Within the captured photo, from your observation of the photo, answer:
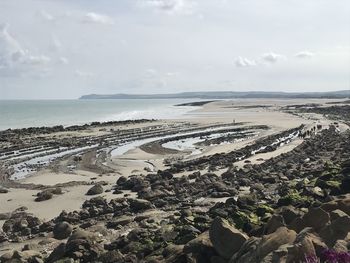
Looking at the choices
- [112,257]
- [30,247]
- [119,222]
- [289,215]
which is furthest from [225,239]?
[119,222]

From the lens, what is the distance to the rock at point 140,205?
16297 mm

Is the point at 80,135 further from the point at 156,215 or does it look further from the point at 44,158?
the point at 156,215

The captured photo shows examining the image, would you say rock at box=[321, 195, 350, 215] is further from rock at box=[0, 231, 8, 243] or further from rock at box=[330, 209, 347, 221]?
rock at box=[0, 231, 8, 243]

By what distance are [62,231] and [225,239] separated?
253 inches

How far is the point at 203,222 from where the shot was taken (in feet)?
39.4

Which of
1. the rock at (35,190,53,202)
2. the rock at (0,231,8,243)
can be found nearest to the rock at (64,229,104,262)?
the rock at (0,231,8,243)

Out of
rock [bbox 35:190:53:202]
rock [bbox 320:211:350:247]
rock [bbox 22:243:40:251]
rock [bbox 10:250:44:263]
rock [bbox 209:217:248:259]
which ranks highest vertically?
rock [bbox 320:211:350:247]

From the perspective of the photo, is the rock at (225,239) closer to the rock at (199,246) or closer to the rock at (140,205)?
the rock at (199,246)

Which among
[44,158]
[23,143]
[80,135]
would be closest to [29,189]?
[44,158]

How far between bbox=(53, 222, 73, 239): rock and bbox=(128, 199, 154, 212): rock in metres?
2.91

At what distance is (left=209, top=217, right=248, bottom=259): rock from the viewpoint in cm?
870

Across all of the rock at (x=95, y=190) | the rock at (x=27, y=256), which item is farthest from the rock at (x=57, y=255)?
the rock at (x=95, y=190)

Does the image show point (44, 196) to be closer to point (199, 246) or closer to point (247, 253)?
point (199, 246)

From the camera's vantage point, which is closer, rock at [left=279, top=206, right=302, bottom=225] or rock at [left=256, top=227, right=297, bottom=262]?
rock at [left=256, top=227, right=297, bottom=262]
